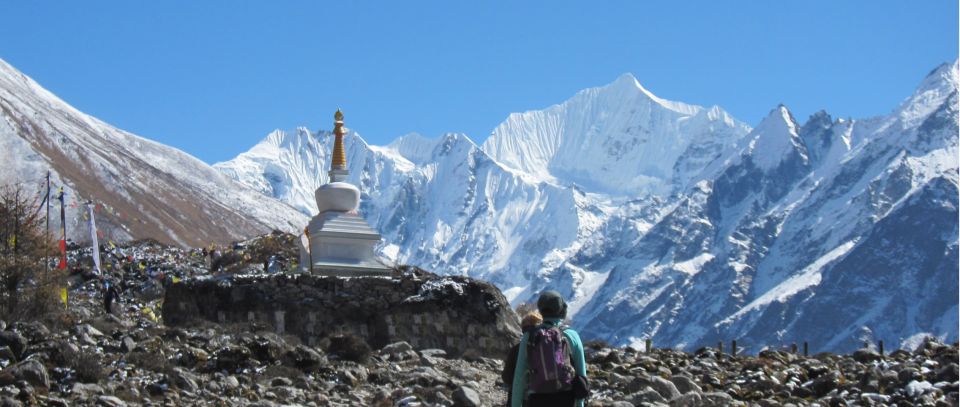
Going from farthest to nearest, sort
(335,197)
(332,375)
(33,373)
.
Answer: (335,197) → (332,375) → (33,373)

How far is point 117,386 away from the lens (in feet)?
82.7

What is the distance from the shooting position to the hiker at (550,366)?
57.2ft

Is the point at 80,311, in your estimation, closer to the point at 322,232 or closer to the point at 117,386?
the point at 322,232

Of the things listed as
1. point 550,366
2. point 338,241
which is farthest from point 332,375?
point 338,241

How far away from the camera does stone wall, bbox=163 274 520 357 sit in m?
38.1

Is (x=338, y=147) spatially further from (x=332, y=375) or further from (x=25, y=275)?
(x=332, y=375)

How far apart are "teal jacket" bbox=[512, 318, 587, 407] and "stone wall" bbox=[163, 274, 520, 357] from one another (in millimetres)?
20136

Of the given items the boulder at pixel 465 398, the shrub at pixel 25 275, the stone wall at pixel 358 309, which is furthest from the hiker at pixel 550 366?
the stone wall at pixel 358 309

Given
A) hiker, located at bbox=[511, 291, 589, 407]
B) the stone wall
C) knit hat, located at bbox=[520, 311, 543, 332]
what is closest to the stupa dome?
the stone wall

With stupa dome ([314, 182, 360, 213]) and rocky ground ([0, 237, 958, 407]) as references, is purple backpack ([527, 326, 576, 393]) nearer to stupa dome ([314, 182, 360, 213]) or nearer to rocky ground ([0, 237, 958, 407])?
rocky ground ([0, 237, 958, 407])

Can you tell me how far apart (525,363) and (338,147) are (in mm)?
38033

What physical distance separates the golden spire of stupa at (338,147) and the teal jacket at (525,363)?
118 ft

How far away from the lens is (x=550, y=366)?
1742 cm

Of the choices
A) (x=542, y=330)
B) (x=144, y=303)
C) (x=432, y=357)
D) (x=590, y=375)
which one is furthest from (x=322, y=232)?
(x=542, y=330)
